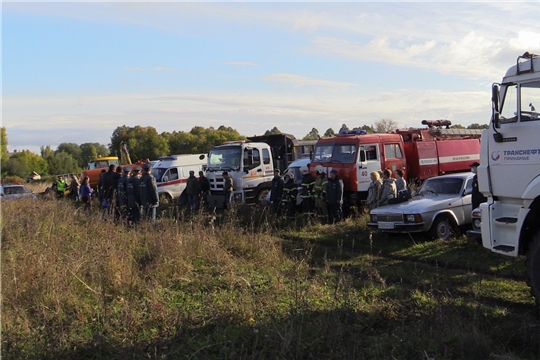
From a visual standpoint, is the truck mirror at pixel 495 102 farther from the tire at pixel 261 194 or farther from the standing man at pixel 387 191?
the tire at pixel 261 194

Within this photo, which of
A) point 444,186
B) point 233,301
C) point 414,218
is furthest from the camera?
point 444,186

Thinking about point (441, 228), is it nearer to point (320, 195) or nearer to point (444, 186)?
point (444, 186)

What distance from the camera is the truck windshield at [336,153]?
15.7m

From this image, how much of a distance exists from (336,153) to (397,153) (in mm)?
2179

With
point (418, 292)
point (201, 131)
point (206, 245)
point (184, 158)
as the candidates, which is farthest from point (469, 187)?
point (201, 131)

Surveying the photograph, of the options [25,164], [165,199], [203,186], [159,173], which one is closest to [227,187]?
[203,186]

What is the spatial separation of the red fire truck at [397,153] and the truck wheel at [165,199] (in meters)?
7.44

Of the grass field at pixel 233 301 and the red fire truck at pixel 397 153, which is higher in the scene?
the red fire truck at pixel 397 153

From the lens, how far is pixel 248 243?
30.1ft

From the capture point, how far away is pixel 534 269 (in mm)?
5938

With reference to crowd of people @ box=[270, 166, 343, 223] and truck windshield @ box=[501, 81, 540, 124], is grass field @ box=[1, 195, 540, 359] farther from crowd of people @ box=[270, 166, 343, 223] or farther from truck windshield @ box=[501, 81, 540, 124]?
crowd of people @ box=[270, 166, 343, 223]

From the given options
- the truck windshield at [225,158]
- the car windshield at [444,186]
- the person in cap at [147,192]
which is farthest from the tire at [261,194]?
the car windshield at [444,186]

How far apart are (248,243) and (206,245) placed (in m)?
0.99

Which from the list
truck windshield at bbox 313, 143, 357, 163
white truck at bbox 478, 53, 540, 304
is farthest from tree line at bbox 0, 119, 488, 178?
white truck at bbox 478, 53, 540, 304
